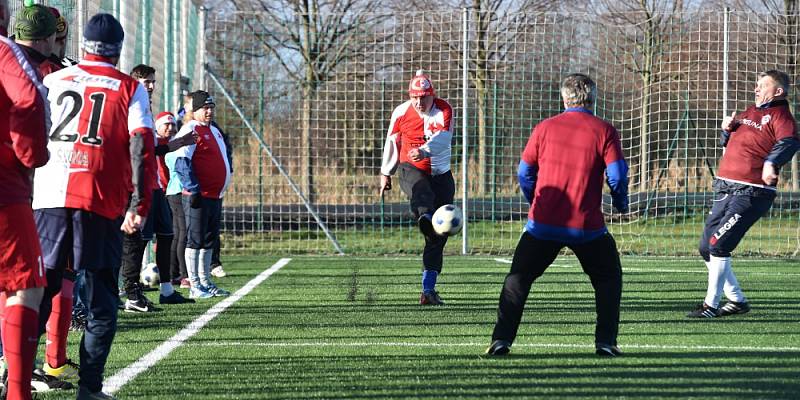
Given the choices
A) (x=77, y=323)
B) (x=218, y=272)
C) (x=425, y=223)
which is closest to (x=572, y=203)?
(x=425, y=223)

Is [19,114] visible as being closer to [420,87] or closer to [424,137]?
[420,87]

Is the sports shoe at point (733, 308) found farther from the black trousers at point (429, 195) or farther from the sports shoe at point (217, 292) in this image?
the sports shoe at point (217, 292)

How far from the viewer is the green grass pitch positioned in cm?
584

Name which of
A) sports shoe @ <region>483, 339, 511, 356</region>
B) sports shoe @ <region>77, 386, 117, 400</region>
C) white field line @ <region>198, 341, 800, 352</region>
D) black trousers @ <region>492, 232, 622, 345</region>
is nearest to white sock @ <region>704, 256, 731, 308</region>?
white field line @ <region>198, 341, 800, 352</region>

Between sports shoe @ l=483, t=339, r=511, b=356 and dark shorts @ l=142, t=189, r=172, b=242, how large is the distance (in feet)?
15.3

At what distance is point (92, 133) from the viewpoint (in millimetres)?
5535

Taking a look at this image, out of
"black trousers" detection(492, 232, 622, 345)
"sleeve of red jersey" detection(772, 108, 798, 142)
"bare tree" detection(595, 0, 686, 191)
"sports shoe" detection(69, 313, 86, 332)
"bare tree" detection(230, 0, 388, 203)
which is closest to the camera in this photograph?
"black trousers" detection(492, 232, 622, 345)

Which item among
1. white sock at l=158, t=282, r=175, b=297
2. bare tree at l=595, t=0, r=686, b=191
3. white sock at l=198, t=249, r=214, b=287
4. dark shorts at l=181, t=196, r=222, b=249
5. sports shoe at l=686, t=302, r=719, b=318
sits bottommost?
sports shoe at l=686, t=302, r=719, b=318

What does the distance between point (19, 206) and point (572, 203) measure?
11.0ft

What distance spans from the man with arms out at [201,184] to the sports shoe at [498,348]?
4373 mm

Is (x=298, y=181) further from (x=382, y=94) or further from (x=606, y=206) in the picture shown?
(x=606, y=206)

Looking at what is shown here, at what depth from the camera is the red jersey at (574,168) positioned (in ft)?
22.4

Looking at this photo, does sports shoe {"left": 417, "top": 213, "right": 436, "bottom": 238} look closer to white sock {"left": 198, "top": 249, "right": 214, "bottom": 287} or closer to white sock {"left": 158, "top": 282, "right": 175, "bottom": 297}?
white sock {"left": 198, "top": 249, "right": 214, "bottom": 287}

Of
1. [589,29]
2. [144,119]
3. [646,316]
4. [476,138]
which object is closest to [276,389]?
[144,119]
